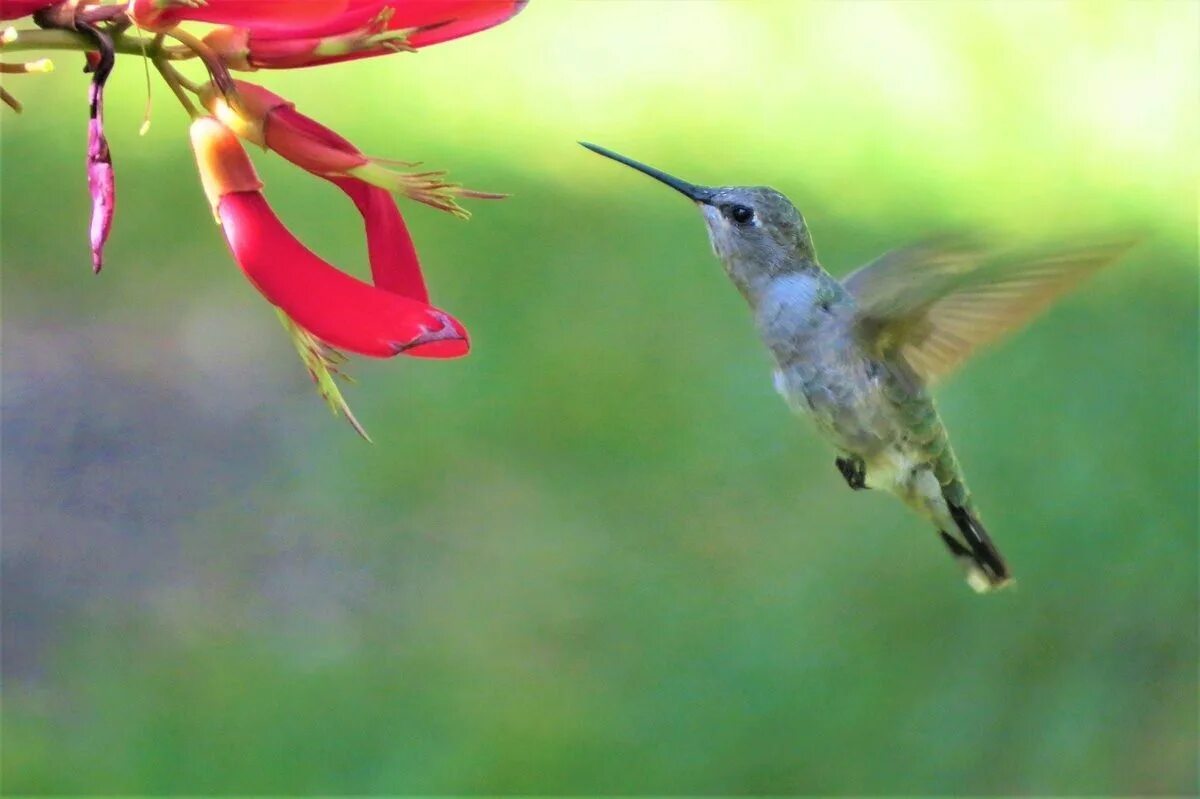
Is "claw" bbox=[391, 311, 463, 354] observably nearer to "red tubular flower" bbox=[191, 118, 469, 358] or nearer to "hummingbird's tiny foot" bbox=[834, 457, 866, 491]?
"red tubular flower" bbox=[191, 118, 469, 358]

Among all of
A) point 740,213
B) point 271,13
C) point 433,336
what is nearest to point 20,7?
point 271,13

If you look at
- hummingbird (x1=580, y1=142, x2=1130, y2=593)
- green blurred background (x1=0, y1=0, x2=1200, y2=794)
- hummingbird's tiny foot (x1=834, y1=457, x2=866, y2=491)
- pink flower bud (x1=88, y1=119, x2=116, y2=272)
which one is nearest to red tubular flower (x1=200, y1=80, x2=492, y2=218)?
pink flower bud (x1=88, y1=119, x2=116, y2=272)

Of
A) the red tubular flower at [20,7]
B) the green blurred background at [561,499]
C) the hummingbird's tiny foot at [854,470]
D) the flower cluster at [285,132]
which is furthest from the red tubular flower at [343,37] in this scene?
the green blurred background at [561,499]

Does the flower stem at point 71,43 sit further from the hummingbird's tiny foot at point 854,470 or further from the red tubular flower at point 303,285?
the hummingbird's tiny foot at point 854,470

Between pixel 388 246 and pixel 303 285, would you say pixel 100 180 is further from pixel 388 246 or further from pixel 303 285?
pixel 388 246

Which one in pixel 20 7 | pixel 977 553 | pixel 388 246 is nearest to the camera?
pixel 20 7

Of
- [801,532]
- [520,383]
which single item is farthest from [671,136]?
[801,532]
